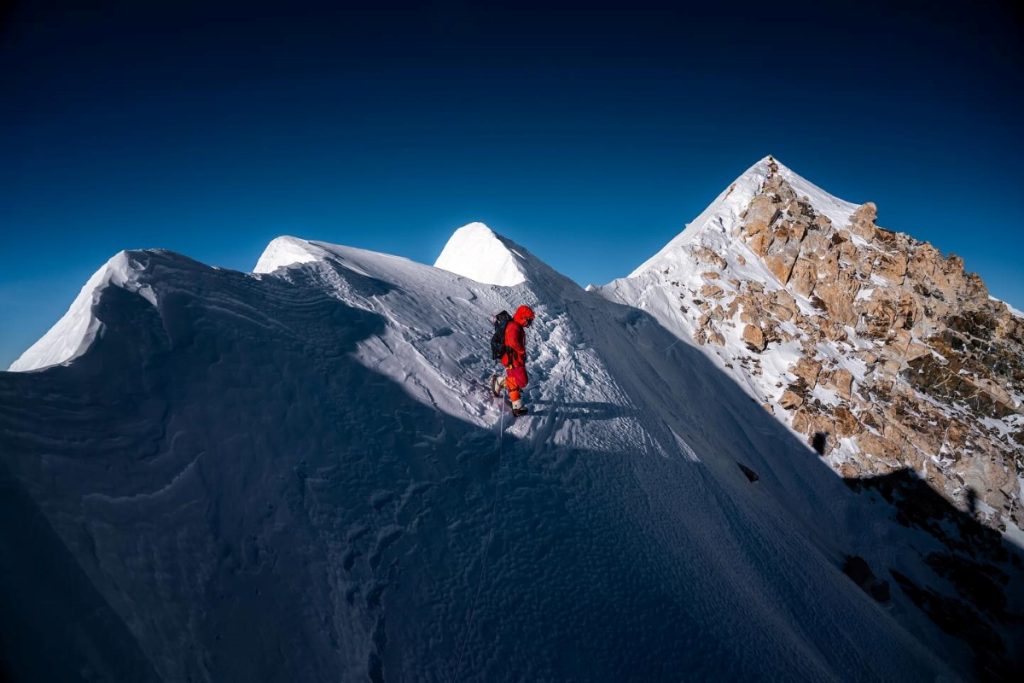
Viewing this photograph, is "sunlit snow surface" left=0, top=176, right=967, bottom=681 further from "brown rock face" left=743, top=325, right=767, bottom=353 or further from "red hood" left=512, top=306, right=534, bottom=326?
"brown rock face" left=743, top=325, right=767, bottom=353

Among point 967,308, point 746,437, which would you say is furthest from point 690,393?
point 967,308

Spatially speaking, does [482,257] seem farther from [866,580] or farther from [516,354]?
[866,580]

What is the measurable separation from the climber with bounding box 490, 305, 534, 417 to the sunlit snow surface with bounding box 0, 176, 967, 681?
372mm

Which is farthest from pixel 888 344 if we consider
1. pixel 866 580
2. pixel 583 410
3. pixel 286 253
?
pixel 286 253

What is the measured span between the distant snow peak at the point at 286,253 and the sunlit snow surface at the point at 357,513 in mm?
301

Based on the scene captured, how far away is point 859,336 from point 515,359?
961 inches

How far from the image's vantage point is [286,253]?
10.5 m

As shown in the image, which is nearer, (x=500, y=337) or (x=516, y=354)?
(x=516, y=354)

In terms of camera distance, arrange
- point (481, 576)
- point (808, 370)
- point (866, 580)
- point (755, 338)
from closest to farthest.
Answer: point (481, 576), point (866, 580), point (808, 370), point (755, 338)

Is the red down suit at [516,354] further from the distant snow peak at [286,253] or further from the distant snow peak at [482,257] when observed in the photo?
the distant snow peak at [482,257]

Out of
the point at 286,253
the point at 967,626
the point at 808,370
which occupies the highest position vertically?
the point at 808,370

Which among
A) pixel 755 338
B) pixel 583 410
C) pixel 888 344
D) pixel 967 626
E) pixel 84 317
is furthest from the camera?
pixel 888 344

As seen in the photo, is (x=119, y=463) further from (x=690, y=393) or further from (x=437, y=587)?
(x=690, y=393)

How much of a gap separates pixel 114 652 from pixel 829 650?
10.2 m
